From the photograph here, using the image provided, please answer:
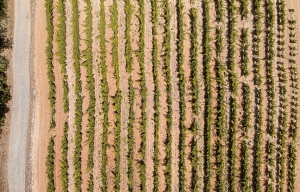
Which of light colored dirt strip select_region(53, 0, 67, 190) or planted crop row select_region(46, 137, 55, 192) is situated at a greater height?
light colored dirt strip select_region(53, 0, 67, 190)

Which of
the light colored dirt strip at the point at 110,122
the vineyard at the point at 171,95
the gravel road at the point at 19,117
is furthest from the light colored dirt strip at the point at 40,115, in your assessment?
the light colored dirt strip at the point at 110,122

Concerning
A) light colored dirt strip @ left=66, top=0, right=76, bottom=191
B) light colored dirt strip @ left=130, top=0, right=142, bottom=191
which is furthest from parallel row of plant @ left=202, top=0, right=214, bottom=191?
light colored dirt strip @ left=66, top=0, right=76, bottom=191

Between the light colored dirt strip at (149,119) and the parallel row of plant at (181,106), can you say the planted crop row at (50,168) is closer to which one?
the light colored dirt strip at (149,119)

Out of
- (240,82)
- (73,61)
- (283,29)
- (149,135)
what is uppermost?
(283,29)


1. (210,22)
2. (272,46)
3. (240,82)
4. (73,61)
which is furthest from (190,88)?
(73,61)

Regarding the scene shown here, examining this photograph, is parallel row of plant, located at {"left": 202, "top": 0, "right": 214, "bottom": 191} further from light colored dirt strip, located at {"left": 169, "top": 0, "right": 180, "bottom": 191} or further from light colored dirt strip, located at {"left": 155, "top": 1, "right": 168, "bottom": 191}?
light colored dirt strip, located at {"left": 155, "top": 1, "right": 168, "bottom": 191}

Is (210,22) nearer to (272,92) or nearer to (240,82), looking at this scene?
(240,82)

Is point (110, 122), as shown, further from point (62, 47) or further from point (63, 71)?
point (62, 47)
